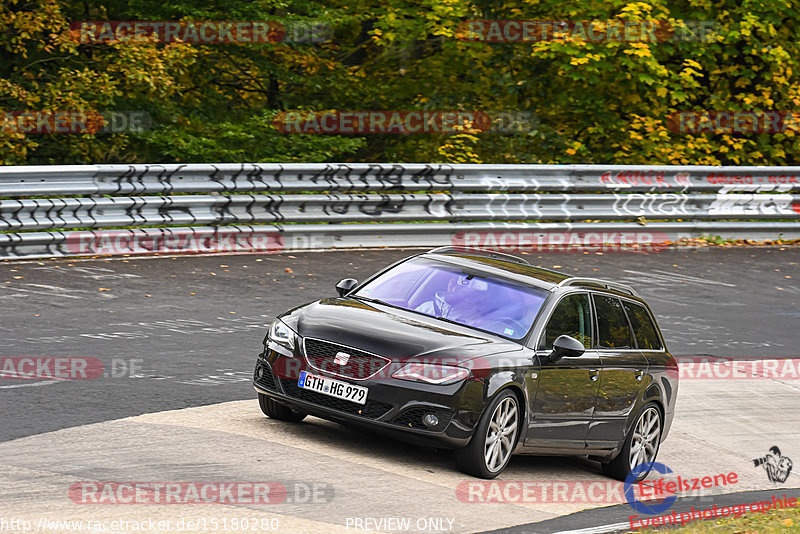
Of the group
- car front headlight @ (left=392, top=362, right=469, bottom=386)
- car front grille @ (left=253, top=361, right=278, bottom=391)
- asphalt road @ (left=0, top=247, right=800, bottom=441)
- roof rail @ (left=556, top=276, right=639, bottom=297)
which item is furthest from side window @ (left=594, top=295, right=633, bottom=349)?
asphalt road @ (left=0, top=247, right=800, bottom=441)

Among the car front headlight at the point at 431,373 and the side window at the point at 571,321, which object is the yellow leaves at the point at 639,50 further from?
the car front headlight at the point at 431,373

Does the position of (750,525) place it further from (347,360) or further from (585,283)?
(347,360)

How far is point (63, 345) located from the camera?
1068 cm

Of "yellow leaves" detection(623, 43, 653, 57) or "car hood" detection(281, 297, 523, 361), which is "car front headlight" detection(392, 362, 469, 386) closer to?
"car hood" detection(281, 297, 523, 361)

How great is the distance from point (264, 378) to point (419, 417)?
1308mm

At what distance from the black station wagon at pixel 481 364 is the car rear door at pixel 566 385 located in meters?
0.01

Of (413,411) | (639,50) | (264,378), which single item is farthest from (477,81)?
(413,411)

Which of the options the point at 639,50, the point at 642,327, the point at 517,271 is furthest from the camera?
the point at 639,50

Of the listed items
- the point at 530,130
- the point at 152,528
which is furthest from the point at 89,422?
the point at 530,130

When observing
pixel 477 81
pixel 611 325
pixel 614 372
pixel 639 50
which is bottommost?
pixel 614 372

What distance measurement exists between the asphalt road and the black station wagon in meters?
1.40

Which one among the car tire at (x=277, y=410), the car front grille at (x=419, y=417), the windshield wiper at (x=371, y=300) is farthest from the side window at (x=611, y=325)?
the car tire at (x=277, y=410)

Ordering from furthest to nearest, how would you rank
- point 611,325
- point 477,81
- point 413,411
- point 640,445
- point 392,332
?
point 477,81, point 640,445, point 611,325, point 392,332, point 413,411

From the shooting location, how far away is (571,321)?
9133 mm
